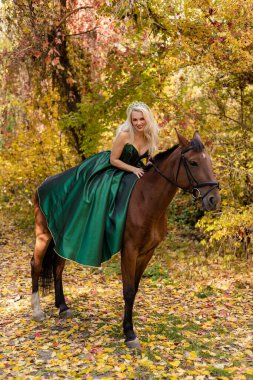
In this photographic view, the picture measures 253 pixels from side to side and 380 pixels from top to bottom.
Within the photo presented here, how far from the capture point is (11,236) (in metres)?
10.3

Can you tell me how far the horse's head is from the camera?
3648 millimetres

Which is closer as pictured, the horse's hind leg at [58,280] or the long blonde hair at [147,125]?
the long blonde hair at [147,125]

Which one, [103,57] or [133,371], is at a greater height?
[103,57]

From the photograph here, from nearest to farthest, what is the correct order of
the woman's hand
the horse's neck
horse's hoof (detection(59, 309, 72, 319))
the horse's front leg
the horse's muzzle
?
the horse's muzzle, the horse's neck, the horse's front leg, the woman's hand, horse's hoof (detection(59, 309, 72, 319))

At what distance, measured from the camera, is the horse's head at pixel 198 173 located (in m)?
3.65

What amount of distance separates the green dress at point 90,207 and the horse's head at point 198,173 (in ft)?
1.95

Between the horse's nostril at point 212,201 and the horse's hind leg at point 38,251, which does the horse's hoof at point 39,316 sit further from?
the horse's nostril at point 212,201

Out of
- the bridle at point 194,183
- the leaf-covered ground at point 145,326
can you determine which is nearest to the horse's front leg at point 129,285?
the leaf-covered ground at point 145,326

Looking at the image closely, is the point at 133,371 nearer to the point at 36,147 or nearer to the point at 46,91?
the point at 36,147

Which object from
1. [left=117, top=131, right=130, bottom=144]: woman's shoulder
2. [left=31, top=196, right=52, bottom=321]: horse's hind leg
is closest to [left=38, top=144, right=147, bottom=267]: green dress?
[left=117, top=131, right=130, bottom=144]: woman's shoulder

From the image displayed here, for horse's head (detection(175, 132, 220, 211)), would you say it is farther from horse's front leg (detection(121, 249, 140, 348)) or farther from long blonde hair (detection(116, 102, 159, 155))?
horse's front leg (detection(121, 249, 140, 348))

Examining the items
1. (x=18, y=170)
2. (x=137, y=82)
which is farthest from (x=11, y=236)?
(x=137, y=82)

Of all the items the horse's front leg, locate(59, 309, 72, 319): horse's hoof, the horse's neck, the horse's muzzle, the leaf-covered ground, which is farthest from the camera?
locate(59, 309, 72, 319): horse's hoof

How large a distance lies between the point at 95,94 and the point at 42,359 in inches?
209
